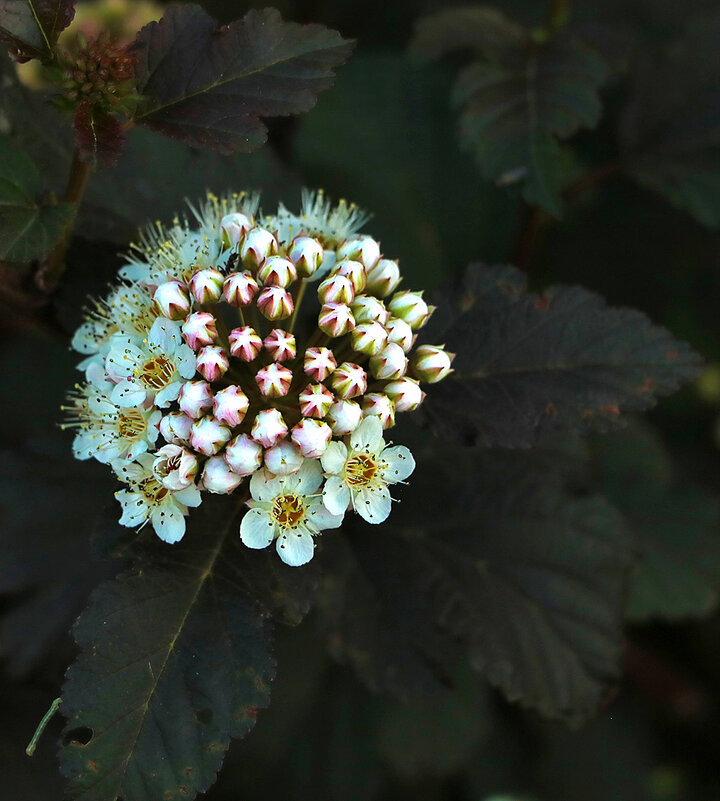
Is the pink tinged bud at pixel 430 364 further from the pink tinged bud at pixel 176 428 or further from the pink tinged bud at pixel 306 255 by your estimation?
the pink tinged bud at pixel 176 428

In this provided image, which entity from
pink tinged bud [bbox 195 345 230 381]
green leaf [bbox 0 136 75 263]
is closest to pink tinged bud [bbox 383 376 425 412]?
pink tinged bud [bbox 195 345 230 381]

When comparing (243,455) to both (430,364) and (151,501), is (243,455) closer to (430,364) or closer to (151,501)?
(151,501)

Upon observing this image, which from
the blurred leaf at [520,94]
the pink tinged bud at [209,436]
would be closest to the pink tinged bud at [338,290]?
the pink tinged bud at [209,436]

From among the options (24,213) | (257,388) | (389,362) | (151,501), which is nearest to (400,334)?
(389,362)

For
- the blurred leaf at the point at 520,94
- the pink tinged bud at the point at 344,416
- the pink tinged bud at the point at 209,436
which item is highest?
the blurred leaf at the point at 520,94

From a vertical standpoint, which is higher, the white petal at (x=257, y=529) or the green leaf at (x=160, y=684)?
the white petal at (x=257, y=529)

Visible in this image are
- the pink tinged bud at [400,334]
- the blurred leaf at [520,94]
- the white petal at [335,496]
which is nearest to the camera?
the white petal at [335,496]

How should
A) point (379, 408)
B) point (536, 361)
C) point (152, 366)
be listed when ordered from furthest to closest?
point (536, 361) < point (152, 366) < point (379, 408)
